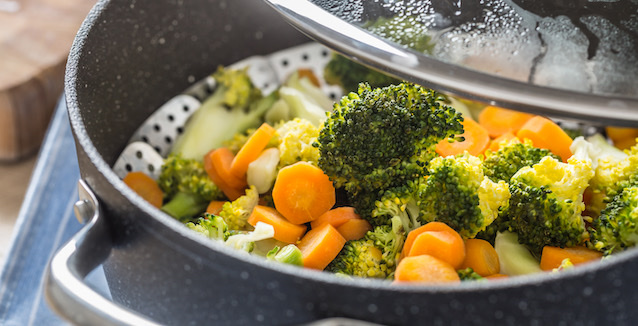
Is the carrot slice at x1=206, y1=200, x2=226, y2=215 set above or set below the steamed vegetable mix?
below

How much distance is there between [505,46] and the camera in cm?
106

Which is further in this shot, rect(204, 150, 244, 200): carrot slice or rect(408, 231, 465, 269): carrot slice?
rect(204, 150, 244, 200): carrot slice

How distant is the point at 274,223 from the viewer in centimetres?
138

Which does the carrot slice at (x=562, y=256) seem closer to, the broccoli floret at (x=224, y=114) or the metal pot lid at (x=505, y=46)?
the metal pot lid at (x=505, y=46)

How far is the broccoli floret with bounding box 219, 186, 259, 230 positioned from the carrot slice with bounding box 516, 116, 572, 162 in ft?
2.24

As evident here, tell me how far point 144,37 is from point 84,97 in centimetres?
34

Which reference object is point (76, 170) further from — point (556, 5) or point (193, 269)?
Result: point (556, 5)

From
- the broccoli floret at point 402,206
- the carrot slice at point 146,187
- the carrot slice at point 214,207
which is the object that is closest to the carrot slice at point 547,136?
the broccoli floret at point 402,206

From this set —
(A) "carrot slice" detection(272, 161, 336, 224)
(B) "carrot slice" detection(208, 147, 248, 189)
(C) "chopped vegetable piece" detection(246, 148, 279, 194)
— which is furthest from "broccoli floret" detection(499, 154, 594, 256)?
(B) "carrot slice" detection(208, 147, 248, 189)

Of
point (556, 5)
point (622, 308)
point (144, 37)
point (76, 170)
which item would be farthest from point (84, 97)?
point (622, 308)

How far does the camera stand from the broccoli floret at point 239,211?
146cm

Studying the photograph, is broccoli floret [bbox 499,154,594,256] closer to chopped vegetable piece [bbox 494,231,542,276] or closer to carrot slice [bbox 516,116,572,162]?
chopped vegetable piece [bbox 494,231,542,276]

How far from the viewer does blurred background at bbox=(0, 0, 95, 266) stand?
2.31m

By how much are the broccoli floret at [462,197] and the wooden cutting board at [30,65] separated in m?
1.66
